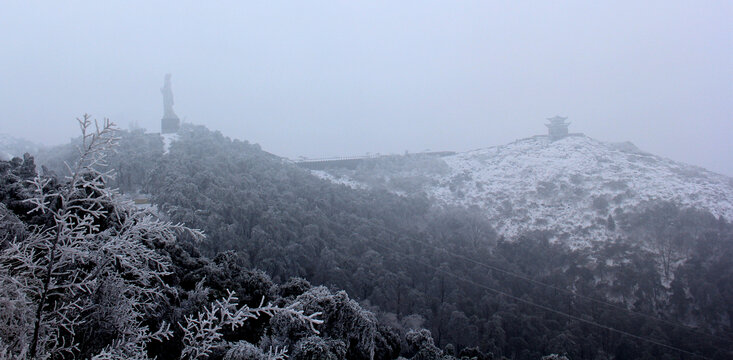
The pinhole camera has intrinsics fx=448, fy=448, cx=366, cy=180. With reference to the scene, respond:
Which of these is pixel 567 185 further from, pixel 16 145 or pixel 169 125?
pixel 16 145

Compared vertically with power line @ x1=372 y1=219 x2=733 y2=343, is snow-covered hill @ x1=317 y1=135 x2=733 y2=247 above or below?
above

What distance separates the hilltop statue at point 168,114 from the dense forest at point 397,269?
14.1ft

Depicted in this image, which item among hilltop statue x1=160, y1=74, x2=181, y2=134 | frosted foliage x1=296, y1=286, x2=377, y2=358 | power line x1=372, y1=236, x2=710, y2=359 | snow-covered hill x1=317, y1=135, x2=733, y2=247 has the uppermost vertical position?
hilltop statue x1=160, y1=74, x2=181, y2=134

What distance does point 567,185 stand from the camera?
36469 mm

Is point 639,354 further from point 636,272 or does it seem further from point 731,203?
point 731,203

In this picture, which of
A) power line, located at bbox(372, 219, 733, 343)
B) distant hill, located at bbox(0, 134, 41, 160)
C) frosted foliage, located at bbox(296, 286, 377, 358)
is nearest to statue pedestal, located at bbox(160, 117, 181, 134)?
distant hill, located at bbox(0, 134, 41, 160)

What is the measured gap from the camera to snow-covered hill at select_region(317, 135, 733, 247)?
1254 inches

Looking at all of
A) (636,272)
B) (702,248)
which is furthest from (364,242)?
(702,248)

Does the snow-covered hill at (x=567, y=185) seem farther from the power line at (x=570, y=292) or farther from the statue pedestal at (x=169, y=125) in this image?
the statue pedestal at (x=169, y=125)

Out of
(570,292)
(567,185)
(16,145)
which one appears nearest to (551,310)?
(570,292)

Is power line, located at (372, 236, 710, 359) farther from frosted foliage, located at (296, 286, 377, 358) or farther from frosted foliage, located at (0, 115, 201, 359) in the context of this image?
frosted foliage, located at (0, 115, 201, 359)

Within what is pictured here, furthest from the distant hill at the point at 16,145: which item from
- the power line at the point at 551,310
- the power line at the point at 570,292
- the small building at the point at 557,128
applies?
the small building at the point at 557,128

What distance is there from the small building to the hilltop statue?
122ft

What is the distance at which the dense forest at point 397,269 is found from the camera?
11.0 metres
